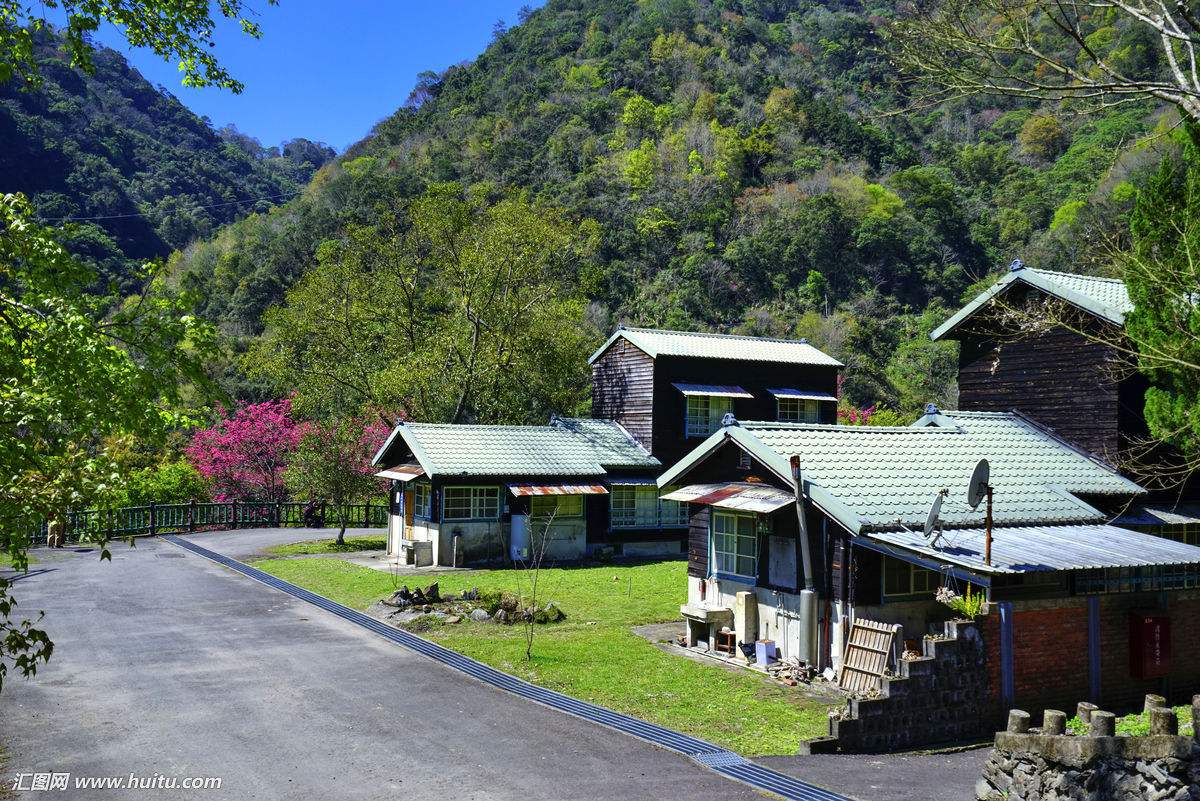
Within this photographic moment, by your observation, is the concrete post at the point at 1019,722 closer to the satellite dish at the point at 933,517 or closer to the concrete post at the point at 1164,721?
the concrete post at the point at 1164,721

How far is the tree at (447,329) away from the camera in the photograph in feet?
115

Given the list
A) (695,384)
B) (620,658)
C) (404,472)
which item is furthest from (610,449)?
(620,658)

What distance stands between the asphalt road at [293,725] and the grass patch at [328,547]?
36.9 ft

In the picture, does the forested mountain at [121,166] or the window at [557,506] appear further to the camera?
the forested mountain at [121,166]

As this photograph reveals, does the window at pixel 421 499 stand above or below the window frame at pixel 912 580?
above

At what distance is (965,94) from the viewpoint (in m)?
10.7

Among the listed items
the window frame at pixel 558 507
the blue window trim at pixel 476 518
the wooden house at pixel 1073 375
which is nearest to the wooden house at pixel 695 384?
the window frame at pixel 558 507

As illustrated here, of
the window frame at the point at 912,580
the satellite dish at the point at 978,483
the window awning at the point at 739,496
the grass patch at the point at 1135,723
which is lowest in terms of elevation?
the grass patch at the point at 1135,723

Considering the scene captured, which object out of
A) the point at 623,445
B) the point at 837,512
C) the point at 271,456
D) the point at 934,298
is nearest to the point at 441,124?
the point at 934,298

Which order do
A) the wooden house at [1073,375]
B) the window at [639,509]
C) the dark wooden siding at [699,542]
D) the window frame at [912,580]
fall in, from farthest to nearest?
the window at [639,509] → the wooden house at [1073,375] → the dark wooden siding at [699,542] → the window frame at [912,580]

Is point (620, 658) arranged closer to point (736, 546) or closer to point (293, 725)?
point (736, 546)

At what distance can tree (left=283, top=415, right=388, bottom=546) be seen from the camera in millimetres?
31969

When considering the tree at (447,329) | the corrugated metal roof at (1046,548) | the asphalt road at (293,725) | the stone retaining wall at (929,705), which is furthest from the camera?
the tree at (447,329)

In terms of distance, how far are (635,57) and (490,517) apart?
9364 centimetres
